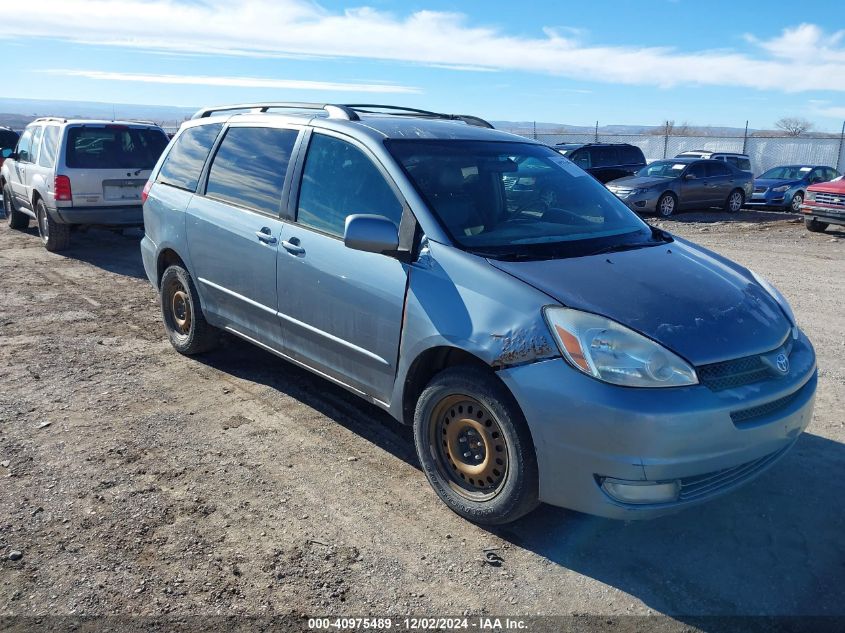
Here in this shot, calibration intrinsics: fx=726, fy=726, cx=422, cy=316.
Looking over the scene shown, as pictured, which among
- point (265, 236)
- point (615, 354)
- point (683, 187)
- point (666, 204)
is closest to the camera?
point (615, 354)

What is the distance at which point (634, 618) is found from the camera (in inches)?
115

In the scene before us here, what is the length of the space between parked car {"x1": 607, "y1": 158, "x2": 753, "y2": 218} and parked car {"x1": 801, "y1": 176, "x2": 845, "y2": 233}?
338cm

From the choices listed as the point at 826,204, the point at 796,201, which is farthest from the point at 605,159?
the point at 826,204

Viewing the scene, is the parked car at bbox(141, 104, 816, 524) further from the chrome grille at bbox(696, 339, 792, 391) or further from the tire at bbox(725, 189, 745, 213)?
the tire at bbox(725, 189, 745, 213)

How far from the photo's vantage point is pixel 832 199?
1435 cm

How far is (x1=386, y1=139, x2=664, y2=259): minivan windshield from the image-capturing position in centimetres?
379

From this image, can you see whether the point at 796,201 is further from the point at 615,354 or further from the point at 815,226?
the point at 615,354

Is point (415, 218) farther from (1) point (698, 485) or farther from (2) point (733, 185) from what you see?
(2) point (733, 185)

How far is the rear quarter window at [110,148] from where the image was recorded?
10273 millimetres

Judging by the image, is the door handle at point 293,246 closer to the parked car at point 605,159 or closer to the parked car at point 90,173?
the parked car at point 90,173

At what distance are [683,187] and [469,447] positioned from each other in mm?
16188

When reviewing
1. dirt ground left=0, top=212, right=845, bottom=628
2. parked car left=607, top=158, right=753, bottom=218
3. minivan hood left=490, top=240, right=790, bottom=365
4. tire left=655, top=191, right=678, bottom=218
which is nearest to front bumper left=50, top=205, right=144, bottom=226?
dirt ground left=0, top=212, right=845, bottom=628

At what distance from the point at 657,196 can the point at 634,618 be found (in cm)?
1583

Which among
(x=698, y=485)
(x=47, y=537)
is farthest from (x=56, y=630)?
(x=698, y=485)
